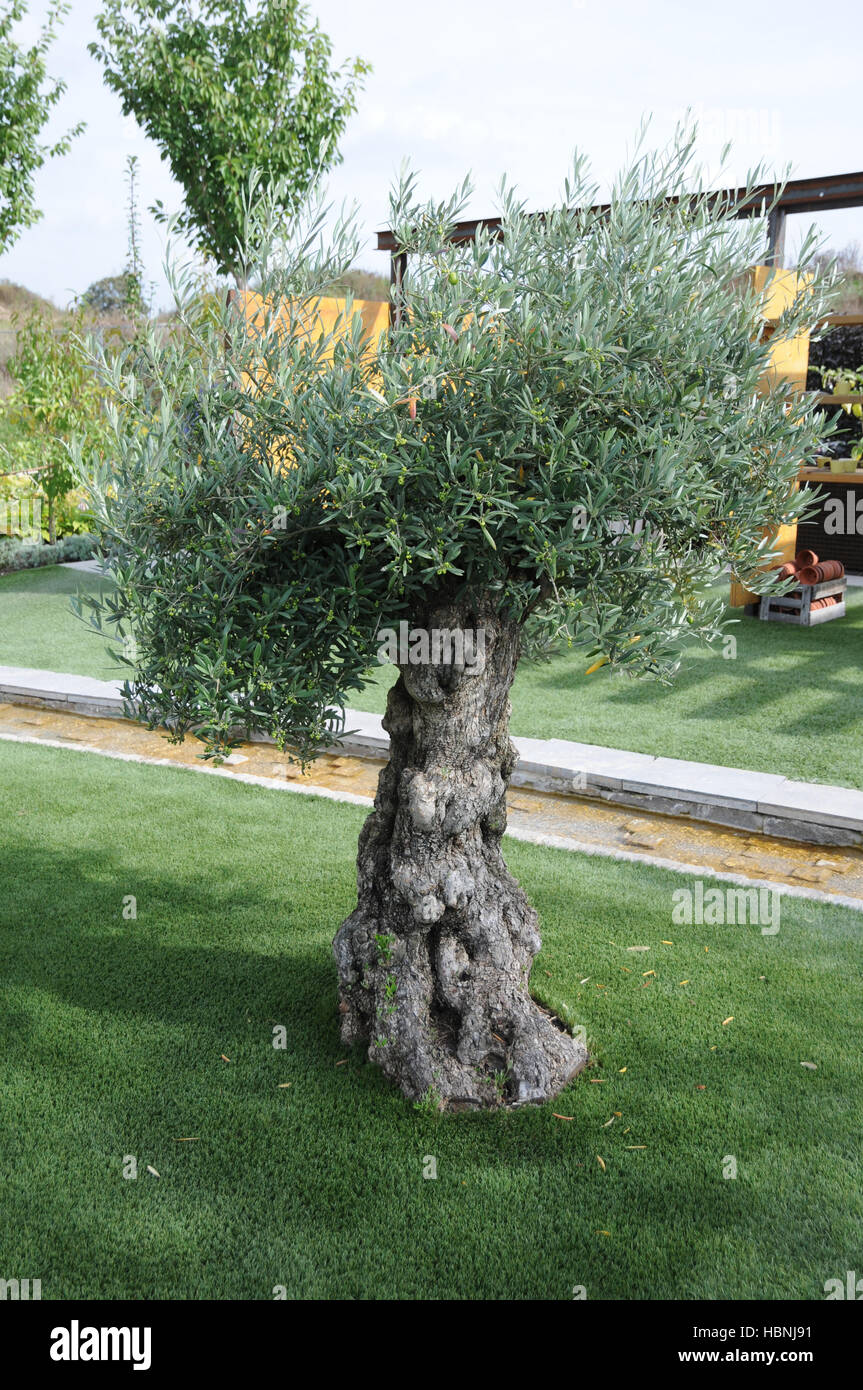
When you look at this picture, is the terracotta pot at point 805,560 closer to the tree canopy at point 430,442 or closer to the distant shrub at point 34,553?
the tree canopy at point 430,442

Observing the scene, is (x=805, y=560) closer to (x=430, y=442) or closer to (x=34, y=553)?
(x=430, y=442)

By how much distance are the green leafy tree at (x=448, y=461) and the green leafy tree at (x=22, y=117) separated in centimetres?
→ 1585

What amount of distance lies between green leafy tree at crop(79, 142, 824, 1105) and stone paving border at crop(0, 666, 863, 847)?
3.37m

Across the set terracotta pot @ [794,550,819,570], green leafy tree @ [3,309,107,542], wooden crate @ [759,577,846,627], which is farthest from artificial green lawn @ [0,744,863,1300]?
green leafy tree @ [3,309,107,542]

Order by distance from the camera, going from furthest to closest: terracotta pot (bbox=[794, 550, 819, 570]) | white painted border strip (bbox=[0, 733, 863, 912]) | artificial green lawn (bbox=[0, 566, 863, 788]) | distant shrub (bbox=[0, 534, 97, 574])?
distant shrub (bbox=[0, 534, 97, 574]), terracotta pot (bbox=[794, 550, 819, 570]), artificial green lawn (bbox=[0, 566, 863, 788]), white painted border strip (bbox=[0, 733, 863, 912])

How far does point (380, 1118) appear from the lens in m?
4.73

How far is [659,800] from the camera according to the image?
340 inches

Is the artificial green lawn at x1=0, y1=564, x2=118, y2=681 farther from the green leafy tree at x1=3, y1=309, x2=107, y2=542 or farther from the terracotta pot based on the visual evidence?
the terracotta pot

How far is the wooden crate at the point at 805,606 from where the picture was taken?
48.9ft

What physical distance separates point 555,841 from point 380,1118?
3574mm

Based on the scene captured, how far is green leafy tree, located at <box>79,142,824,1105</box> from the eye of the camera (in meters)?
3.96
